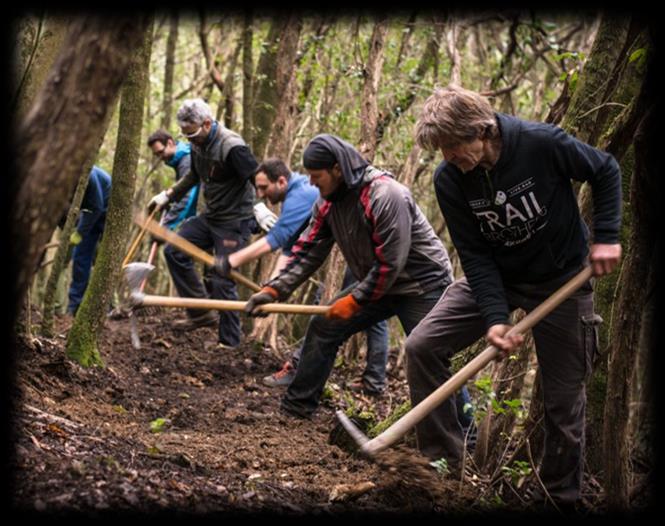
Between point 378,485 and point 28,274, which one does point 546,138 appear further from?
point 28,274

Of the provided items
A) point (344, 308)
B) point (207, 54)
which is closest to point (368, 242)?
point (344, 308)

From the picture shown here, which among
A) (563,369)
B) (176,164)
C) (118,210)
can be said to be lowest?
(563,369)

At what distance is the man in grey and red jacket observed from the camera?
5496 mm

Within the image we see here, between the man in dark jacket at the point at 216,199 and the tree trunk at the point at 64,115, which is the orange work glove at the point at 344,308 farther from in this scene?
the tree trunk at the point at 64,115

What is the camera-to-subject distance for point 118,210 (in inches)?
258

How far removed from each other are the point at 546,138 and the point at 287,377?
14.2ft

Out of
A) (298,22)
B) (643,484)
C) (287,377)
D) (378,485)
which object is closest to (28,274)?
(378,485)

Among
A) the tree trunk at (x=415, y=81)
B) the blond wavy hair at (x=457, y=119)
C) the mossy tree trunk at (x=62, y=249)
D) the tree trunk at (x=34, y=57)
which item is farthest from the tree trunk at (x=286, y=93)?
the blond wavy hair at (x=457, y=119)

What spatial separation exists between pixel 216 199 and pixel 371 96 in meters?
1.91

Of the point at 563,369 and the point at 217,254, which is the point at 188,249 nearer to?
the point at 217,254

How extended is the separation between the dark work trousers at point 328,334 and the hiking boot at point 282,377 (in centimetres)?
101

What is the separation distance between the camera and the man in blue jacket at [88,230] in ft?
32.1

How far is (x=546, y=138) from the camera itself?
3963 mm

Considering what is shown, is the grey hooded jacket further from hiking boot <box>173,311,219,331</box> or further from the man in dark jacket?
hiking boot <box>173,311,219,331</box>
